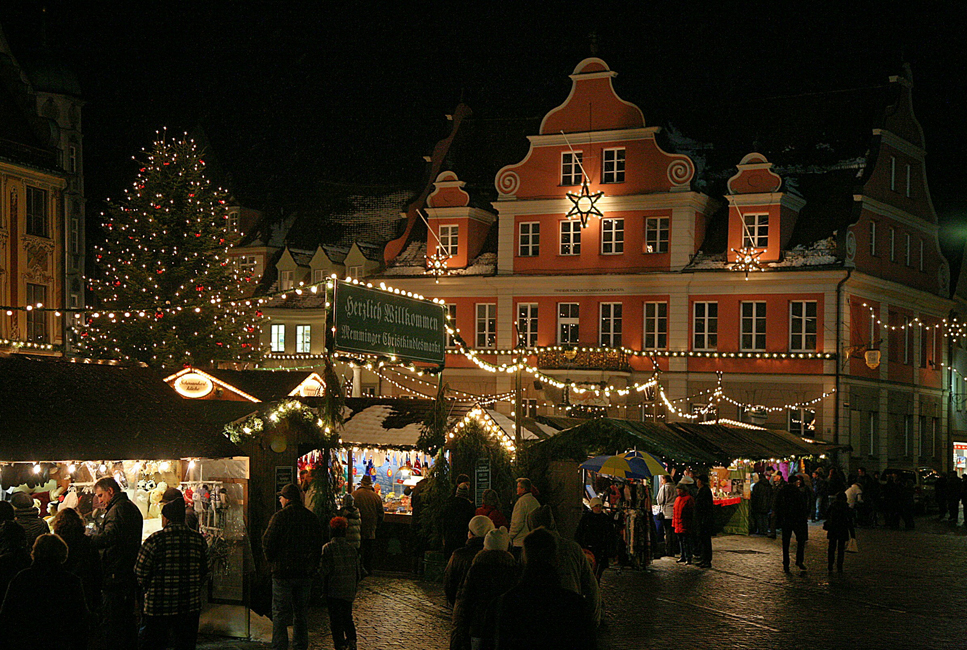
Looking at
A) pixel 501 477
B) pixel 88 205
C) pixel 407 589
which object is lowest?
pixel 407 589

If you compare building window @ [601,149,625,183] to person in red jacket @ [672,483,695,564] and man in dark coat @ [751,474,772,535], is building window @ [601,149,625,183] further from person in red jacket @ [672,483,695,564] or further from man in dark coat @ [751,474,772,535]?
person in red jacket @ [672,483,695,564]

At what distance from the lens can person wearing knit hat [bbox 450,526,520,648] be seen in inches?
334

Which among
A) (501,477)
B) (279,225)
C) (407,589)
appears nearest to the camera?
(407,589)

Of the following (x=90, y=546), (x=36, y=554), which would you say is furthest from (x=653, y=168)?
(x=36, y=554)

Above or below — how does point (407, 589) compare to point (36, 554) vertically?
below

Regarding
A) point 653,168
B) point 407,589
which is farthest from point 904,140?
point 407,589

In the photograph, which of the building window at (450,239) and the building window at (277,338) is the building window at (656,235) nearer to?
the building window at (450,239)

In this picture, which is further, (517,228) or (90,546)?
(517,228)

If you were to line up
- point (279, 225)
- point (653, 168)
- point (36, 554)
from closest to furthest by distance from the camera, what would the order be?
point (36, 554)
point (653, 168)
point (279, 225)

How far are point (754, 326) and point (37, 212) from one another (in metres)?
24.3

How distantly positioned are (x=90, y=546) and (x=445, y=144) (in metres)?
38.3

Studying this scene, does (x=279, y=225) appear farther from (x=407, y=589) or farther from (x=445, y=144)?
(x=407, y=589)

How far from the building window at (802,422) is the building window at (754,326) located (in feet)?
7.97

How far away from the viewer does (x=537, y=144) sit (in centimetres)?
4056
